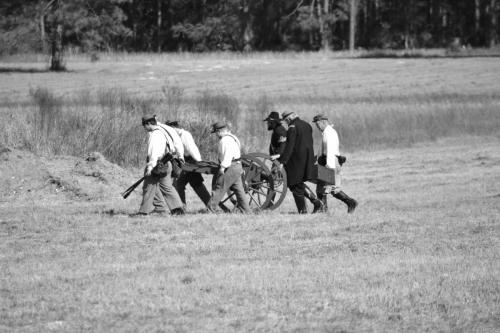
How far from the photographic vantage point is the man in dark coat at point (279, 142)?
15.5 metres

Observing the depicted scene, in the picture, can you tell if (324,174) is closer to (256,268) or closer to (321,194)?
(321,194)

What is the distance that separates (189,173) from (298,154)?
1834 millimetres

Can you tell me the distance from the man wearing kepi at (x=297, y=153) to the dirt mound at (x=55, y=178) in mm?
4541

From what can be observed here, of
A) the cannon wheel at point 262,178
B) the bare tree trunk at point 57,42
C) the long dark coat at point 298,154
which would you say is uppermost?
the bare tree trunk at point 57,42

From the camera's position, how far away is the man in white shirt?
15664 millimetres

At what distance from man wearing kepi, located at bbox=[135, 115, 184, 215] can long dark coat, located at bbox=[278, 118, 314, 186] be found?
62.5 inches

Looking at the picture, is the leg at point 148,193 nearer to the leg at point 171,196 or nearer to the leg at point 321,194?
the leg at point 171,196

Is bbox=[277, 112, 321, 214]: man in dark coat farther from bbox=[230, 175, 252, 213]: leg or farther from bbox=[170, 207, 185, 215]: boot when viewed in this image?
bbox=[170, 207, 185, 215]: boot

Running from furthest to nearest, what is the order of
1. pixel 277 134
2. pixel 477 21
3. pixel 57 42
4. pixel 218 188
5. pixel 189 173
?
pixel 477 21 → pixel 57 42 → pixel 189 173 → pixel 277 134 → pixel 218 188

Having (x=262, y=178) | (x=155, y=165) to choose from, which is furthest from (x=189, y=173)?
(x=155, y=165)

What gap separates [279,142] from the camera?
1572 cm

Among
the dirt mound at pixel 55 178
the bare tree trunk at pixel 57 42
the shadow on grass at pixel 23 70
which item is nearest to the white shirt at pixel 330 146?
the dirt mound at pixel 55 178

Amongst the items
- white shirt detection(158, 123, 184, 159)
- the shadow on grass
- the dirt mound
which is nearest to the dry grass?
the shadow on grass

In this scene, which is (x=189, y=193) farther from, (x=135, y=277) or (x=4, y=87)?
(x=4, y=87)
